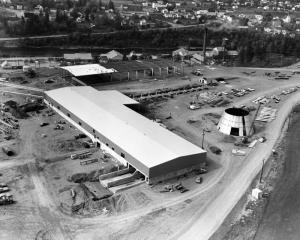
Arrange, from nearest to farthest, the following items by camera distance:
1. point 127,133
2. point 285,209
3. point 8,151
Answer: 1. point 285,209
2. point 8,151
3. point 127,133

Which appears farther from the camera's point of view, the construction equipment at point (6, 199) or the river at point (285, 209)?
the construction equipment at point (6, 199)

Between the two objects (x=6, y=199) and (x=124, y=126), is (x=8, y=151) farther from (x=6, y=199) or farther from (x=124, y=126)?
(x=124, y=126)

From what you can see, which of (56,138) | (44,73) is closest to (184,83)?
(44,73)

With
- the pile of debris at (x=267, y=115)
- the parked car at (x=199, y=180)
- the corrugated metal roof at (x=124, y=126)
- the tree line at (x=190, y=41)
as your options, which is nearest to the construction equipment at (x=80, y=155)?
→ the corrugated metal roof at (x=124, y=126)

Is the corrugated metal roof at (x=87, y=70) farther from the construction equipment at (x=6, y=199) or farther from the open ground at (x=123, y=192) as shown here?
the construction equipment at (x=6, y=199)

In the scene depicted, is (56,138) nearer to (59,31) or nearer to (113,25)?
(59,31)

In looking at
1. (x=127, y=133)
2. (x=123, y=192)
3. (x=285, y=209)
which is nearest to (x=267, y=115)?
(x=127, y=133)
